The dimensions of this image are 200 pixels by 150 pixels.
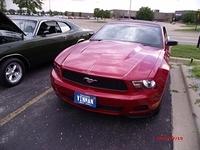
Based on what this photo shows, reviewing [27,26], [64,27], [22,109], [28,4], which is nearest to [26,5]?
[28,4]

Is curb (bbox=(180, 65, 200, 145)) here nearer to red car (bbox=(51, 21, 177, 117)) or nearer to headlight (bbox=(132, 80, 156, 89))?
red car (bbox=(51, 21, 177, 117))

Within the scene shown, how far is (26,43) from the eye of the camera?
4.96 m

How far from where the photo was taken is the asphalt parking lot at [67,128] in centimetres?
304

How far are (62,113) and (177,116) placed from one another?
6.17 feet

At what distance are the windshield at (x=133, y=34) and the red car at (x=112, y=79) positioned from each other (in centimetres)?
68

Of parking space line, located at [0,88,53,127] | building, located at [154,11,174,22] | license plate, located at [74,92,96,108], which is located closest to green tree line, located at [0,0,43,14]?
parking space line, located at [0,88,53,127]

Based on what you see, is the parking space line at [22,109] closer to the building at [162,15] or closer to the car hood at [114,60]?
the car hood at [114,60]

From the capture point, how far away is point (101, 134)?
3273 mm

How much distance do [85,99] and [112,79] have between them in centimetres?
46

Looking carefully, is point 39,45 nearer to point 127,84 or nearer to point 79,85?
point 79,85

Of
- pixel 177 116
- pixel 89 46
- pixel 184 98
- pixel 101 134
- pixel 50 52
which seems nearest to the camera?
pixel 101 134

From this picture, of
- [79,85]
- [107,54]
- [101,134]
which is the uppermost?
[107,54]

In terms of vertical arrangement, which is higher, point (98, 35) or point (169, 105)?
point (98, 35)

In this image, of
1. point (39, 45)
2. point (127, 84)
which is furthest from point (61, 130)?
point (39, 45)
